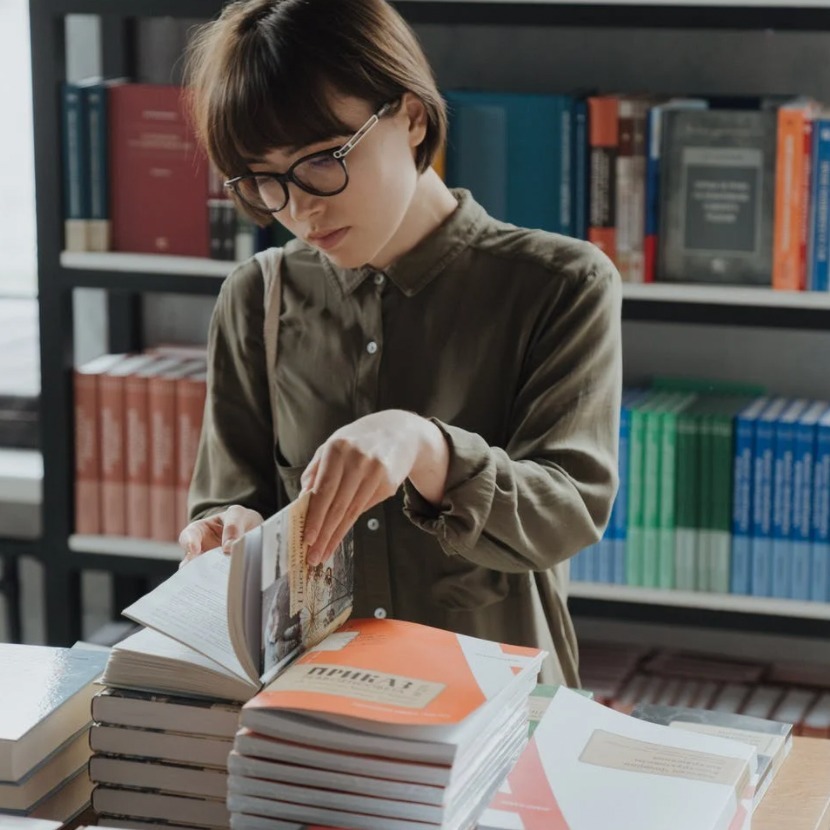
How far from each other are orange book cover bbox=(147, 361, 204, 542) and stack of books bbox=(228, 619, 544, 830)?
56.1 inches

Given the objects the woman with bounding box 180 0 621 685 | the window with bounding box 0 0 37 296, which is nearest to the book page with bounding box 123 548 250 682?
the woman with bounding box 180 0 621 685

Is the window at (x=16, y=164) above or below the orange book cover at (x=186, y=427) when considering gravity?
above

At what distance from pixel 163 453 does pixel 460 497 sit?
1.33 m

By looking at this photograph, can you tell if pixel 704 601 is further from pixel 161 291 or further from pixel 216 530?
pixel 216 530

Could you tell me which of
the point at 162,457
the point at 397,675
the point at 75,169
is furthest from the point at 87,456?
the point at 397,675

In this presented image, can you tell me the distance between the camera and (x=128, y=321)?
8.92ft

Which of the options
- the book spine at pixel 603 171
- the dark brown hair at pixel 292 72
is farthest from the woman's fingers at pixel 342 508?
the book spine at pixel 603 171

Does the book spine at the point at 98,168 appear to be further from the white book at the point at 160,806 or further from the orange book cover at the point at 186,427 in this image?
the white book at the point at 160,806

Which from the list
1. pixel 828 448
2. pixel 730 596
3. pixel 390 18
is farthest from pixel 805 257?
pixel 390 18

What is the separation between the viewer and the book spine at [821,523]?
219 cm

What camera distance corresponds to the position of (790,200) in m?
2.12

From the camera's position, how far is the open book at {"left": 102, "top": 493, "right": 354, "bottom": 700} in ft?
3.45

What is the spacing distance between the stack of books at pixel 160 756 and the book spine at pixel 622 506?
1.27m

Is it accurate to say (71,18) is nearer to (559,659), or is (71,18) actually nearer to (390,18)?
(390,18)
